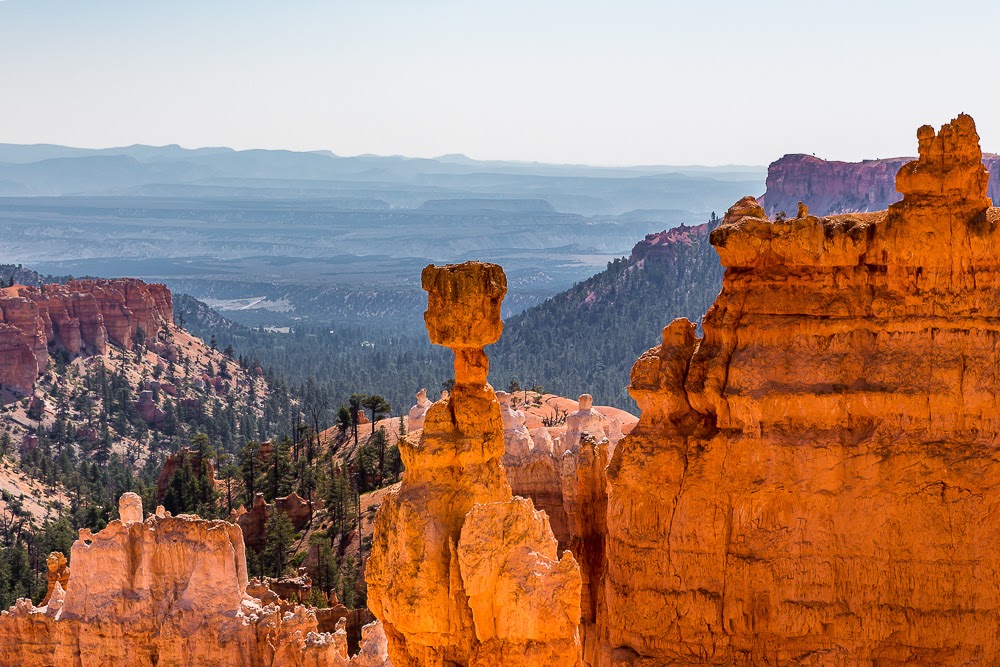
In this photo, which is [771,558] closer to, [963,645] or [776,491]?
[776,491]

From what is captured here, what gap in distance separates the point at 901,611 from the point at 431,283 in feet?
24.3

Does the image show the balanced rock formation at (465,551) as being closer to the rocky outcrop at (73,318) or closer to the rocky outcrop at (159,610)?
the rocky outcrop at (159,610)

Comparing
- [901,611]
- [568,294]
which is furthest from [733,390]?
[568,294]

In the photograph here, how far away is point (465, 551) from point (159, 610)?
13.1 meters

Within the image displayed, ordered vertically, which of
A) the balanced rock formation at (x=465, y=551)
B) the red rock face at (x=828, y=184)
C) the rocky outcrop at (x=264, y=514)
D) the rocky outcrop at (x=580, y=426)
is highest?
the red rock face at (x=828, y=184)

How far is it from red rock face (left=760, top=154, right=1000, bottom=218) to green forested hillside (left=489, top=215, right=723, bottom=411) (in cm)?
1677

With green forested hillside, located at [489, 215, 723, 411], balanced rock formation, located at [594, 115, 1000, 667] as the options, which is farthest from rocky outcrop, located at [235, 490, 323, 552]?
green forested hillside, located at [489, 215, 723, 411]

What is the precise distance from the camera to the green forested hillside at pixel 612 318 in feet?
450

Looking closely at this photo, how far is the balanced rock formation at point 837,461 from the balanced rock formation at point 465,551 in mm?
2777

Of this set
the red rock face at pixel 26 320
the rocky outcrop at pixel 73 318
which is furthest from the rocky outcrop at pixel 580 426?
the red rock face at pixel 26 320

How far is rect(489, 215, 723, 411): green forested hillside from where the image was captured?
137 metres

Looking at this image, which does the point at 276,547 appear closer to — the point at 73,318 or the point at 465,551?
the point at 465,551

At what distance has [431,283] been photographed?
16.9m

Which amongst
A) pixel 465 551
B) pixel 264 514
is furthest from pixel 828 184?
pixel 465 551
